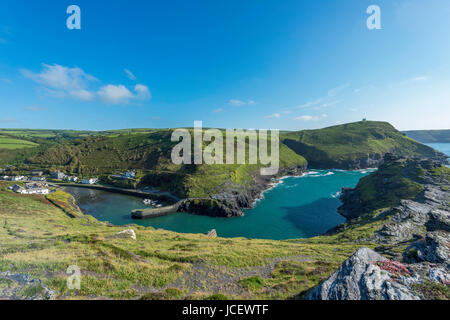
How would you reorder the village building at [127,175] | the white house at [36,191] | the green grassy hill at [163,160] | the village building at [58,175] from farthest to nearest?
the village building at [58,175]
the village building at [127,175]
the green grassy hill at [163,160]
the white house at [36,191]

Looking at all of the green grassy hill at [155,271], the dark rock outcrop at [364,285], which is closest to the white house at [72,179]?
the green grassy hill at [155,271]

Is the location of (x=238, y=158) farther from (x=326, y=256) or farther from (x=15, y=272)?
(x=15, y=272)

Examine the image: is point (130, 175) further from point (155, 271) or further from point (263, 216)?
point (155, 271)

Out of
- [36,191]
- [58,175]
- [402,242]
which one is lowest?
[36,191]

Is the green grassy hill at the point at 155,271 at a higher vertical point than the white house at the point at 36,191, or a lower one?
higher

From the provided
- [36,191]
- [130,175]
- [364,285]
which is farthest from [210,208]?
[36,191]

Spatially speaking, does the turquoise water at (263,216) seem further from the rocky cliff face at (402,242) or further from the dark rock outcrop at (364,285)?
the dark rock outcrop at (364,285)
